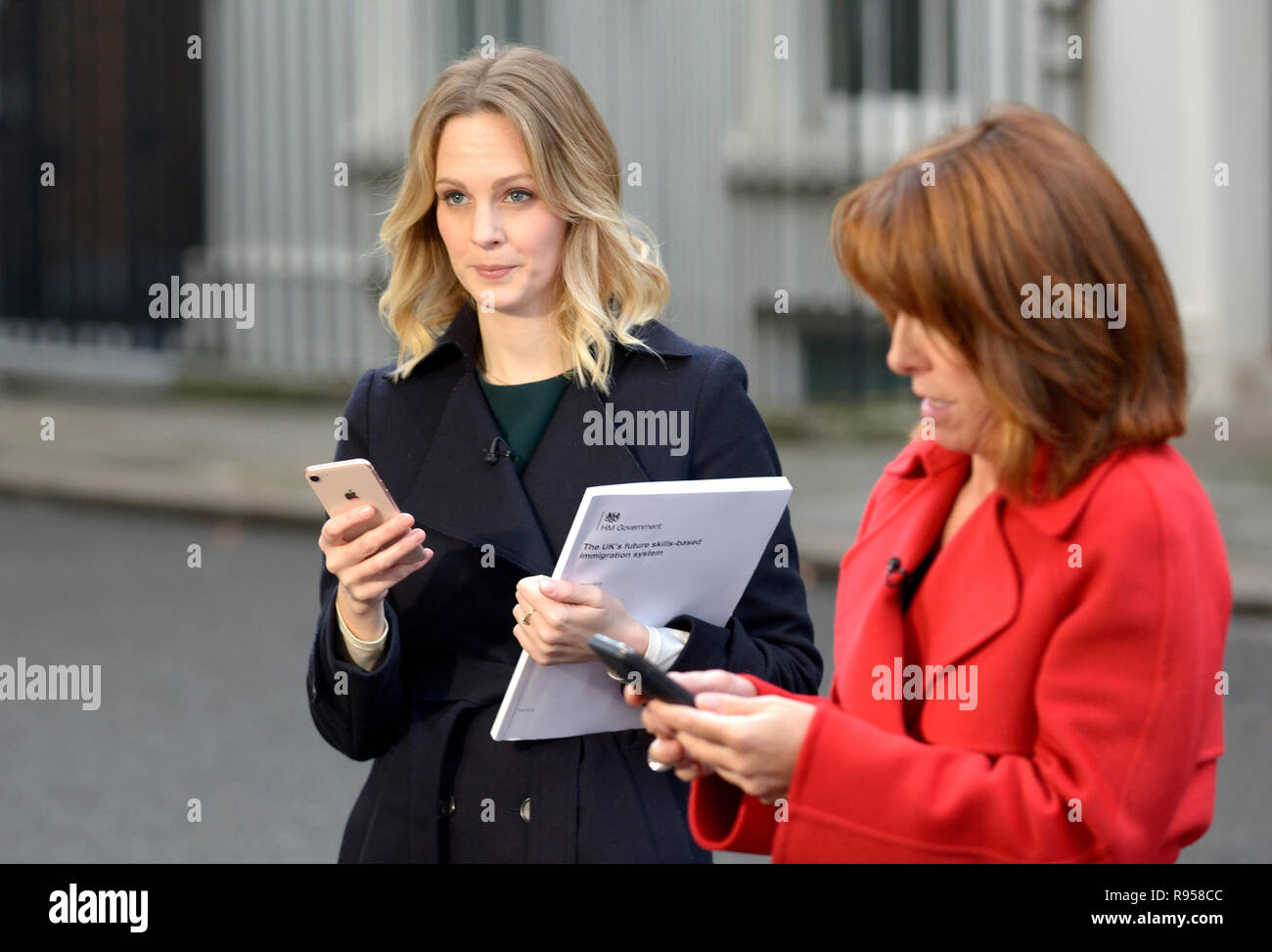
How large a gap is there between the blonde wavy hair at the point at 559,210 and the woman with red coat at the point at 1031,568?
32.8 inches

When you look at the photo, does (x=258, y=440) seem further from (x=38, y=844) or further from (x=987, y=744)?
(x=987, y=744)

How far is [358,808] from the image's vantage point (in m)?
2.73

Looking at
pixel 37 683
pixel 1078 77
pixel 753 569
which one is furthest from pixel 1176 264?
pixel 753 569

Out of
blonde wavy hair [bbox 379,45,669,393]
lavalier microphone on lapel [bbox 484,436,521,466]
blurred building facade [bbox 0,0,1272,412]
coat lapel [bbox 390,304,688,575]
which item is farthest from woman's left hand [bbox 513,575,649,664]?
blurred building facade [bbox 0,0,1272,412]

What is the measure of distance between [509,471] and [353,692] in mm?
Result: 411

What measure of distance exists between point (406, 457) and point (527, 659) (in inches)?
19.9

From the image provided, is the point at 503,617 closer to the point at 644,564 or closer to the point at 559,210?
the point at 644,564

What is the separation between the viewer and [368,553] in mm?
2443

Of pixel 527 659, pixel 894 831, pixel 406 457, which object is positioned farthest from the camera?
pixel 406 457

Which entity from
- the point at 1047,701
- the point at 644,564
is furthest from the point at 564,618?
the point at 1047,701

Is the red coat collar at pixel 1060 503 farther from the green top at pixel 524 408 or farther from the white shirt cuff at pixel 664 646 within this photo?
the green top at pixel 524 408

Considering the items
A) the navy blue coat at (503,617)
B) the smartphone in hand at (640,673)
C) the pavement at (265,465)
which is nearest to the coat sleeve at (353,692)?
the navy blue coat at (503,617)

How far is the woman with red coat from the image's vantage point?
1771 millimetres
